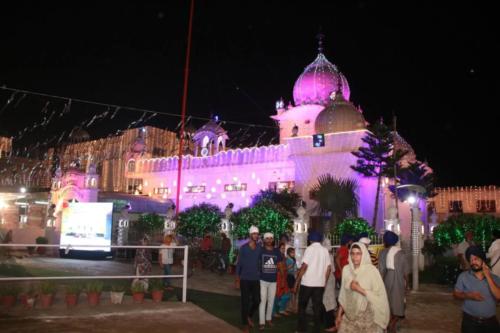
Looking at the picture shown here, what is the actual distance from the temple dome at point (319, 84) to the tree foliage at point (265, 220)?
1932 cm

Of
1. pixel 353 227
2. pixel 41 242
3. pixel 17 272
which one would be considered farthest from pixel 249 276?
pixel 41 242

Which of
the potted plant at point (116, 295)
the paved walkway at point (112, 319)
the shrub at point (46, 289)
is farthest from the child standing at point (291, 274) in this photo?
the shrub at point (46, 289)

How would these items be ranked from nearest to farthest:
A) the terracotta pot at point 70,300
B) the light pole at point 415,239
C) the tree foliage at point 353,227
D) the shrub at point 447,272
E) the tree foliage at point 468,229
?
the terracotta pot at point 70,300, the light pole at point 415,239, the shrub at point 447,272, the tree foliage at point 468,229, the tree foliage at point 353,227

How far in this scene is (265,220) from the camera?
17578 millimetres

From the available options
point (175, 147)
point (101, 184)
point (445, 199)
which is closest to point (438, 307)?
point (445, 199)

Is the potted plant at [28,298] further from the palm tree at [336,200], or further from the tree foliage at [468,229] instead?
the palm tree at [336,200]

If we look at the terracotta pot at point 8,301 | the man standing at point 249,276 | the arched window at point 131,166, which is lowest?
the terracotta pot at point 8,301

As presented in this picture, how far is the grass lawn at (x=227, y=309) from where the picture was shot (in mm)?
7969

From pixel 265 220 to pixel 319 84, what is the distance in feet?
68.9

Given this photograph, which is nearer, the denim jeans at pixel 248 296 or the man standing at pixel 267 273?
the denim jeans at pixel 248 296

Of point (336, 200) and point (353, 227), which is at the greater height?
point (336, 200)

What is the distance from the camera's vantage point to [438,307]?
1013 centimetres

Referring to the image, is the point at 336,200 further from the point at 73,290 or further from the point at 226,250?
the point at 73,290

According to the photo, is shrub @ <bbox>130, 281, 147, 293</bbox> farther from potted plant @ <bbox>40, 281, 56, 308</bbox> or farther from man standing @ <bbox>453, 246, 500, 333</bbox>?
man standing @ <bbox>453, 246, 500, 333</bbox>
